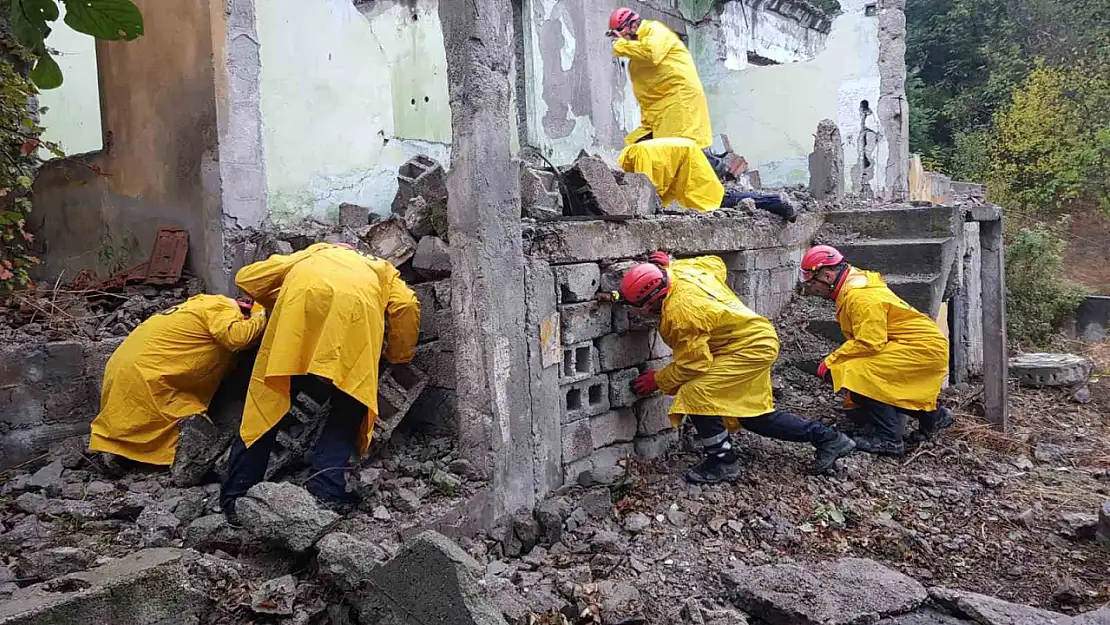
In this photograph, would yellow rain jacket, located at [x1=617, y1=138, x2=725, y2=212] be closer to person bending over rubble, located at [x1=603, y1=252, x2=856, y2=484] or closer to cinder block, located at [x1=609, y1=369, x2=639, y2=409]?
person bending over rubble, located at [x1=603, y1=252, x2=856, y2=484]

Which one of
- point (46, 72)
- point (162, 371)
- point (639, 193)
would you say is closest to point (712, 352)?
point (639, 193)

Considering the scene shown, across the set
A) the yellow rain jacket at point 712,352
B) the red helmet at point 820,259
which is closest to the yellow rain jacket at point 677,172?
the red helmet at point 820,259

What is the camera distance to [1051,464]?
563 centimetres

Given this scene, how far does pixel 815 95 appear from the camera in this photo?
1164cm

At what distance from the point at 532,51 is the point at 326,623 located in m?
7.31

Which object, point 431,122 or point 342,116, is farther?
point 431,122

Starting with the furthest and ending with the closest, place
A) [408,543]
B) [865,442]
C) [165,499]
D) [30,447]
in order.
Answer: [865,442], [30,447], [165,499], [408,543]

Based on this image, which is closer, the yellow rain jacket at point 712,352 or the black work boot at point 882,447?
the yellow rain jacket at point 712,352

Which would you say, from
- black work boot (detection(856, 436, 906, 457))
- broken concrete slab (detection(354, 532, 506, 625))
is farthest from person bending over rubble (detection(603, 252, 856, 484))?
broken concrete slab (detection(354, 532, 506, 625))

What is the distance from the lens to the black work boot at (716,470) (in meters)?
4.99

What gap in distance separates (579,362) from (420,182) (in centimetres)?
163

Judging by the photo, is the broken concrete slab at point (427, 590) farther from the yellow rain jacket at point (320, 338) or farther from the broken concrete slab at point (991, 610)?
the broken concrete slab at point (991, 610)

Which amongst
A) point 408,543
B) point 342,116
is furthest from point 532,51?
point 408,543

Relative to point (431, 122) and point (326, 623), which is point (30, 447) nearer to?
point (326, 623)
